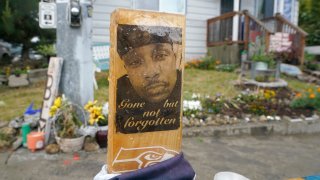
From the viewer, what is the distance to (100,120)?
4.25 meters

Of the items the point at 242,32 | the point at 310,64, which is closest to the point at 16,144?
the point at 242,32

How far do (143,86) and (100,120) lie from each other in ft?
7.96

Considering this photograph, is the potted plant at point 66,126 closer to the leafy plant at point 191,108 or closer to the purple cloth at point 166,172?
the leafy plant at point 191,108

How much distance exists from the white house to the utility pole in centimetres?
488

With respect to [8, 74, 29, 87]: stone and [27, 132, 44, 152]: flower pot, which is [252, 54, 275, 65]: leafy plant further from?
[8, 74, 29, 87]: stone

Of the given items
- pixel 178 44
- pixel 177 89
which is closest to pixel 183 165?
pixel 177 89

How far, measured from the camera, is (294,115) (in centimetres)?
554

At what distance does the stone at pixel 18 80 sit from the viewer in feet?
25.9

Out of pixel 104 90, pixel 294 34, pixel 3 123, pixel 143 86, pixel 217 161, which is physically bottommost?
pixel 217 161

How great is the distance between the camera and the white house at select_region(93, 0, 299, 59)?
9.63 meters

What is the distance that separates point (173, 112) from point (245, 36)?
8173 mm

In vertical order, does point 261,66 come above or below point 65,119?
above

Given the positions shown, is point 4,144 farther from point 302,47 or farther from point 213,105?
point 302,47

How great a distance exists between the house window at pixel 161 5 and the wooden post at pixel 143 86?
33 cm
